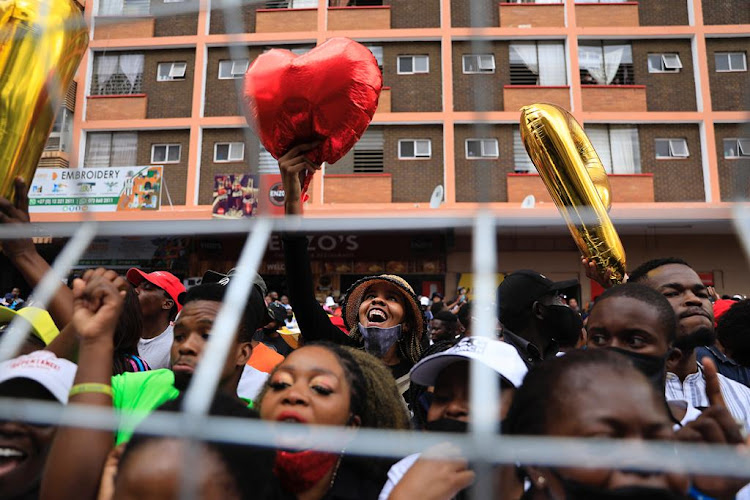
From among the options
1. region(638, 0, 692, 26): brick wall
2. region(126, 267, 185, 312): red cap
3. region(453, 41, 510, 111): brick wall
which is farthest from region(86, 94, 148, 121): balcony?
region(126, 267, 185, 312): red cap

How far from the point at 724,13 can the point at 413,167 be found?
6.38 meters

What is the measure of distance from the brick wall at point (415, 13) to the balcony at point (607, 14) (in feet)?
9.40

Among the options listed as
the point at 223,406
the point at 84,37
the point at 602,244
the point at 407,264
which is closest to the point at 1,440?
the point at 223,406

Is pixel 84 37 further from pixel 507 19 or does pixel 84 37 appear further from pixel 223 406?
pixel 507 19

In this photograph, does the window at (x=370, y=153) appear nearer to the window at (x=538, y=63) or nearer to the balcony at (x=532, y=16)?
the window at (x=538, y=63)

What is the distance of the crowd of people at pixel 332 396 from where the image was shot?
82 cm

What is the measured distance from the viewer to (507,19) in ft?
39.9

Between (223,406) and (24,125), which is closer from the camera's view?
(223,406)

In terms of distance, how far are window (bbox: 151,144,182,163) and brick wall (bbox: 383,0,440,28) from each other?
196 inches

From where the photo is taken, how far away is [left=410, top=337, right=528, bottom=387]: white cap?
1098 mm

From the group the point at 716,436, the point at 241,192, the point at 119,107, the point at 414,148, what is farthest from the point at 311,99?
the point at 119,107

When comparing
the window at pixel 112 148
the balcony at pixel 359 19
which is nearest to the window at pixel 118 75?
the window at pixel 112 148

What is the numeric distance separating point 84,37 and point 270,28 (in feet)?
38.2

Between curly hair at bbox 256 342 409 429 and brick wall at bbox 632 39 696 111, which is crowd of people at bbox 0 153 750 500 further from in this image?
brick wall at bbox 632 39 696 111
